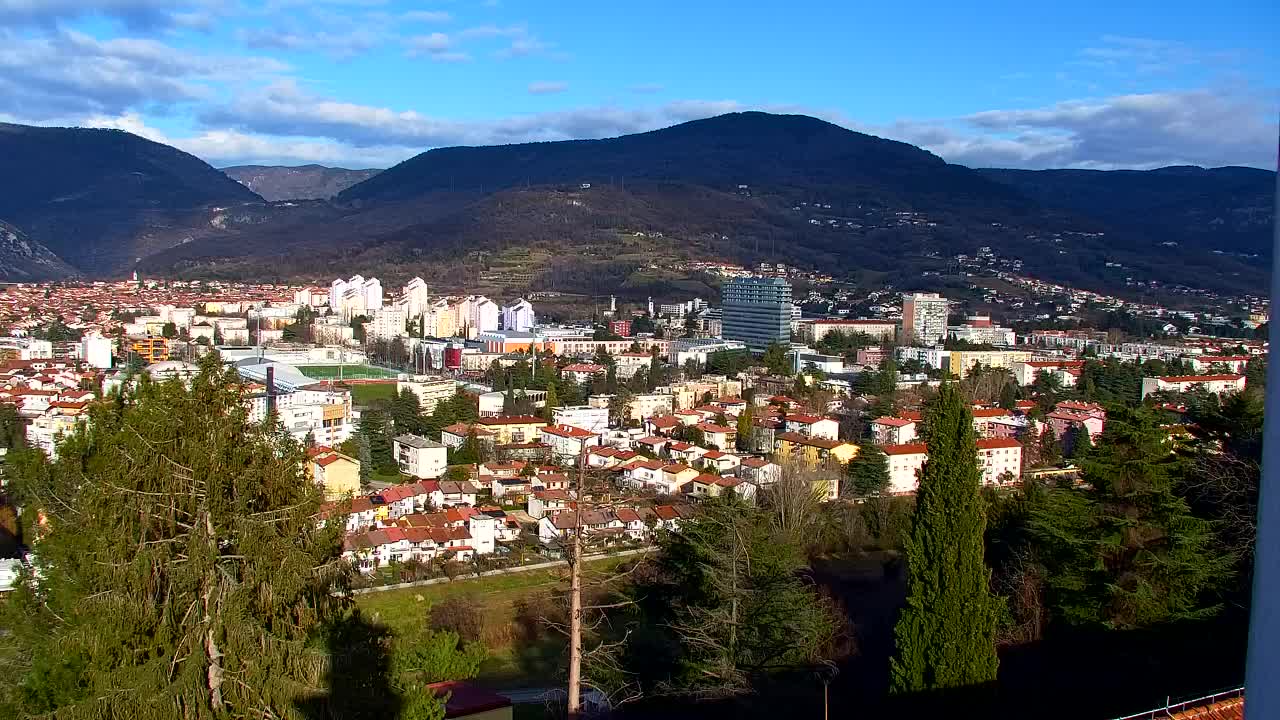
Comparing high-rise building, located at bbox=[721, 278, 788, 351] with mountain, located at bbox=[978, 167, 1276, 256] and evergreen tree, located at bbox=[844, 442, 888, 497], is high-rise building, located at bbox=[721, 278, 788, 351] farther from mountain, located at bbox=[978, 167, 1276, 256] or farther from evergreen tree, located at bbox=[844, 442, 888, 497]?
mountain, located at bbox=[978, 167, 1276, 256]

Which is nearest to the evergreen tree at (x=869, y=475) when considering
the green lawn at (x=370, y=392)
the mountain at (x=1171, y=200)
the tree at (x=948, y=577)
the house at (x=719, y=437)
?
the house at (x=719, y=437)

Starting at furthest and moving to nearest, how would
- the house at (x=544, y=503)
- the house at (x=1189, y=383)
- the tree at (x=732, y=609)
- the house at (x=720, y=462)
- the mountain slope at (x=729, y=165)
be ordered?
the mountain slope at (x=729, y=165), the house at (x=1189, y=383), the house at (x=720, y=462), the house at (x=544, y=503), the tree at (x=732, y=609)

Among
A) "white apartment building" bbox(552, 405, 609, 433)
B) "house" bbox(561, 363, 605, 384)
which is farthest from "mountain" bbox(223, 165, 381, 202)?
"white apartment building" bbox(552, 405, 609, 433)

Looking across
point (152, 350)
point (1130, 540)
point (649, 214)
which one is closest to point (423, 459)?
point (1130, 540)

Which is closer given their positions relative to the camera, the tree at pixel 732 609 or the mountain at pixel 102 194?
the tree at pixel 732 609

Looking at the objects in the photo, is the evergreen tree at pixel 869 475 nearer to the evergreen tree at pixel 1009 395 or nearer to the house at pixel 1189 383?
the evergreen tree at pixel 1009 395

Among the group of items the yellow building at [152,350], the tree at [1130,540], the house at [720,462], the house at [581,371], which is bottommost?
the house at [720,462]

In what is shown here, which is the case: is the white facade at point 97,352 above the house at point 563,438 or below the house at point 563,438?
above
